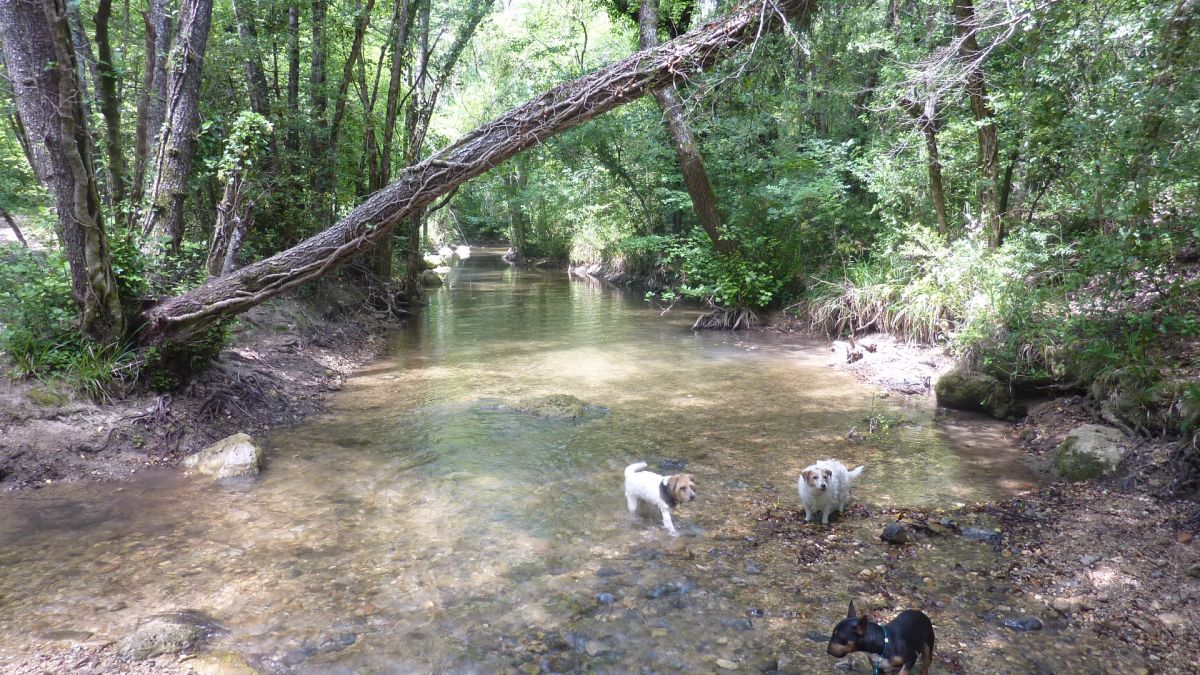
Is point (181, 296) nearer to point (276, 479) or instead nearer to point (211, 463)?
point (211, 463)

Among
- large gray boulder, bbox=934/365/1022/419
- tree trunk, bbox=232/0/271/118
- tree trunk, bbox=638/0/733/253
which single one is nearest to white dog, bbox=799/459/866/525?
large gray boulder, bbox=934/365/1022/419

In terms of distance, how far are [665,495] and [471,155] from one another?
162 inches

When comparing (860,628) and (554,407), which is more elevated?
(860,628)

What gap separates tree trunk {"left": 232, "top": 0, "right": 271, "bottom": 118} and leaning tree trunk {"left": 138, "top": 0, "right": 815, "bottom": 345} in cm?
507

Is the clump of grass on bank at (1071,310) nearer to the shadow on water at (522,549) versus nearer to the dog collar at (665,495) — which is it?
the shadow on water at (522,549)

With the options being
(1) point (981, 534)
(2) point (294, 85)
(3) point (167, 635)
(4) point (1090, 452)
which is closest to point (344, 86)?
(2) point (294, 85)

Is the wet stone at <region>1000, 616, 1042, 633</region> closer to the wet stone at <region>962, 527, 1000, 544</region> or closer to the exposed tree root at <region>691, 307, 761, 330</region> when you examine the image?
the wet stone at <region>962, 527, 1000, 544</region>

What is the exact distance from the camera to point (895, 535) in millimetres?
5000

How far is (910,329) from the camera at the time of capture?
11.7 meters

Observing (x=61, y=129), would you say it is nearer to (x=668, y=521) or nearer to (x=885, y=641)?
(x=668, y=521)

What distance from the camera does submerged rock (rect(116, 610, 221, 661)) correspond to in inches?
143

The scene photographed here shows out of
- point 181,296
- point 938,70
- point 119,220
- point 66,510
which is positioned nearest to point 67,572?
point 66,510

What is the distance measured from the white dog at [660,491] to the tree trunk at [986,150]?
7619 mm

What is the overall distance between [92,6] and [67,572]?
1407 cm
